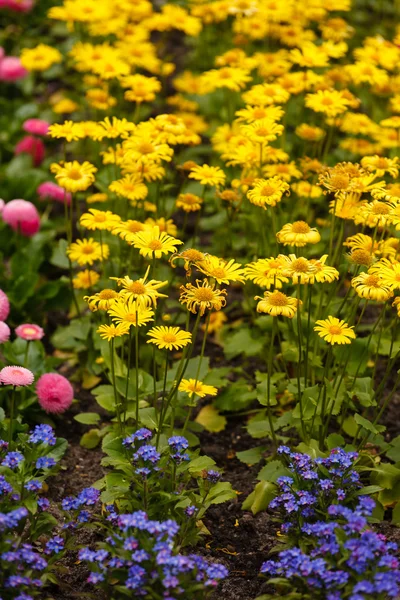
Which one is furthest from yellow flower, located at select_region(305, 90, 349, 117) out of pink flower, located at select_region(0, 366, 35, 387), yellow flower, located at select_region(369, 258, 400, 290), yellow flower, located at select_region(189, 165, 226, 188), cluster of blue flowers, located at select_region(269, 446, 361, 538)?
pink flower, located at select_region(0, 366, 35, 387)

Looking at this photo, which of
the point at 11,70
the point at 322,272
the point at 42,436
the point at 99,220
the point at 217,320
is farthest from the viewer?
the point at 11,70

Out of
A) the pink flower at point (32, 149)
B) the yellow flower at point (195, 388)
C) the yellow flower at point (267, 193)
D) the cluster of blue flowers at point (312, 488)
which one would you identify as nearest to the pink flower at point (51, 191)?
the pink flower at point (32, 149)

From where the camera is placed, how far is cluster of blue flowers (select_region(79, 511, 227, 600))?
2.48m

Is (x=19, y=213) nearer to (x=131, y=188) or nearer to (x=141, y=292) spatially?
(x=131, y=188)

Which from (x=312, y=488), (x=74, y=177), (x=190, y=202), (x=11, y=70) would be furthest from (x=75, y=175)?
(x=11, y=70)

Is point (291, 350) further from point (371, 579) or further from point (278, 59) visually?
point (278, 59)

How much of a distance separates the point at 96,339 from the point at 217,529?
1027 mm

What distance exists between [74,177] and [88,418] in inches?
37.0

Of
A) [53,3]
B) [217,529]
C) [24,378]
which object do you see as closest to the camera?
[24,378]

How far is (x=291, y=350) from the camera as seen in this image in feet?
11.2

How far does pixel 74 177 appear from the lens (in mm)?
3613

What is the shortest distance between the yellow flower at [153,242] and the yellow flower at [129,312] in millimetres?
195

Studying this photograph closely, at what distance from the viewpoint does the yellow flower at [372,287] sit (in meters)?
2.96

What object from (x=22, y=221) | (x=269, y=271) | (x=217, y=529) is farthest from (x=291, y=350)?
(x=22, y=221)
